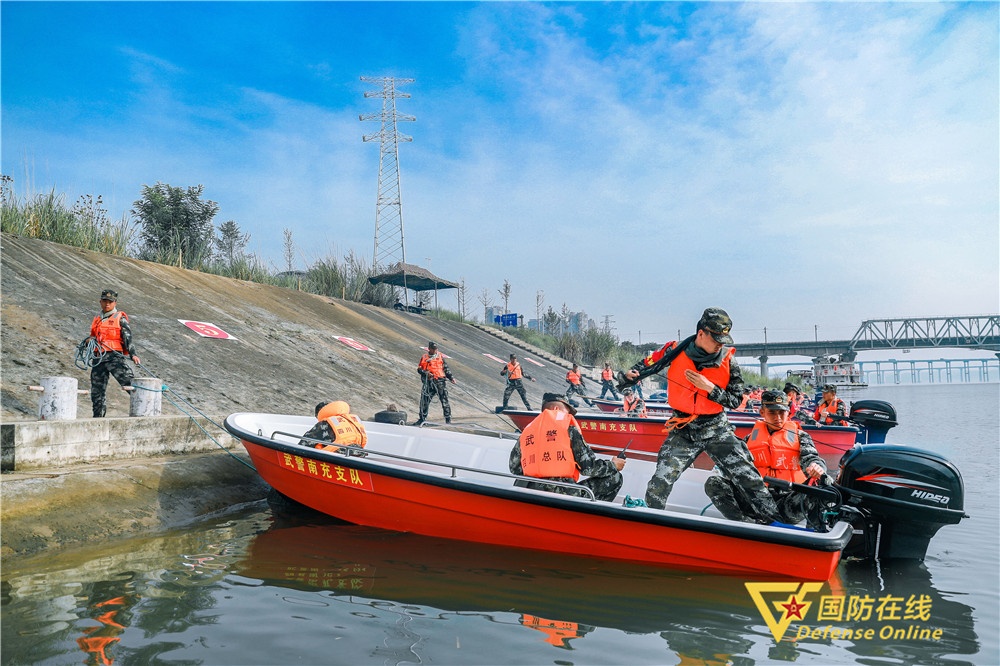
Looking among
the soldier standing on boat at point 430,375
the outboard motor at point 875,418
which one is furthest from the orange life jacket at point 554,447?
the soldier standing on boat at point 430,375

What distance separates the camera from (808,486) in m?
4.73

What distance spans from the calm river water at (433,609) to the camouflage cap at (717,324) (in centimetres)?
184

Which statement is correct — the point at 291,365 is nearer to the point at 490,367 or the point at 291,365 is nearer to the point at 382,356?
the point at 382,356

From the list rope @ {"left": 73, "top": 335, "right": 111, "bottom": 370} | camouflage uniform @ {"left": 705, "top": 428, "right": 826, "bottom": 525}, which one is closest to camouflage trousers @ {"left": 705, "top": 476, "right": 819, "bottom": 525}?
camouflage uniform @ {"left": 705, "top": 428, "right": 826, "bottom": 525}

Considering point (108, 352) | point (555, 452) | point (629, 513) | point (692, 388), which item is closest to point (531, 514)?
point (555, 452)

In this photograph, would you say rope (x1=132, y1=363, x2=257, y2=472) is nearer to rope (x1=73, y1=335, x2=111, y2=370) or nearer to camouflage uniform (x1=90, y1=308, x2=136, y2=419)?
camouflage uniform (x1=90, y1=308, x2=136, y2=419)

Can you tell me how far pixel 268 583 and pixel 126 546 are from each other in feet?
5.70

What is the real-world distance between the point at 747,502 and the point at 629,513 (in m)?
1.02

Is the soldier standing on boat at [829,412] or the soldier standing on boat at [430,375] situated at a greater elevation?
the soldier standing on boat at [430,375]

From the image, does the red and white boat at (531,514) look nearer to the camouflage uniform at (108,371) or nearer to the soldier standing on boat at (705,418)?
the soldier standing on boat at (705,418)

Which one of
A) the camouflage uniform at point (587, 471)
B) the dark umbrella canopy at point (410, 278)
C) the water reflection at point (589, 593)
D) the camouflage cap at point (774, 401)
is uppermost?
the dark umbrella canopy at point (410, 278)

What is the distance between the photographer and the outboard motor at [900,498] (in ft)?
15.3

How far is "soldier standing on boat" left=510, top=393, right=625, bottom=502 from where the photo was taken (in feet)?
16.9

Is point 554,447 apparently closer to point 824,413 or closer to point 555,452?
point 555,452
